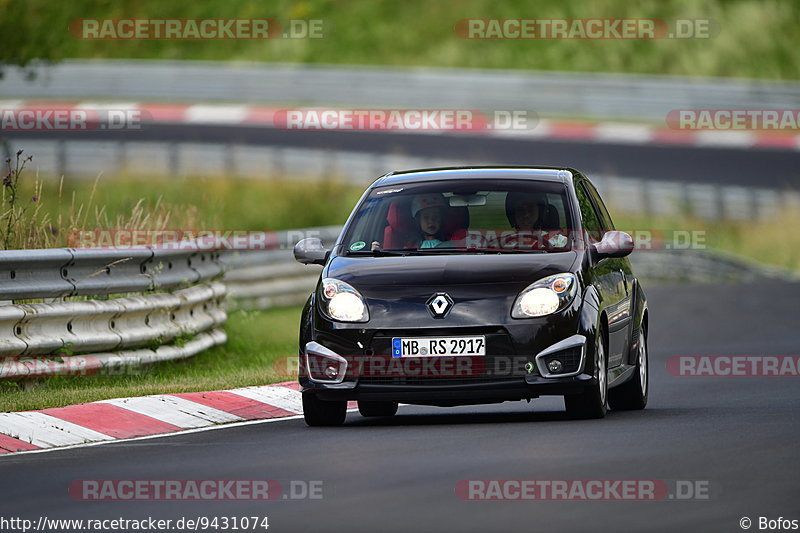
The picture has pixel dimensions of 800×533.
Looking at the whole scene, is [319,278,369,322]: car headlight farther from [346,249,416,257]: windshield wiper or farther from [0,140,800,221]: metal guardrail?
[0,140,800,221]: metal guardrail

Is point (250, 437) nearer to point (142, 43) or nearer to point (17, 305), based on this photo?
point (17, 305)

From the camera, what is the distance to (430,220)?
39.5 ft

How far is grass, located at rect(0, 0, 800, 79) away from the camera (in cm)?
5009

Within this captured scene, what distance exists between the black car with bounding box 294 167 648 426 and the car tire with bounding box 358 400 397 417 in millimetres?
656

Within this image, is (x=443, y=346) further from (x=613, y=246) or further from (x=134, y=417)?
(x=134, y=417)

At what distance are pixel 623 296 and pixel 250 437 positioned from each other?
3001mm

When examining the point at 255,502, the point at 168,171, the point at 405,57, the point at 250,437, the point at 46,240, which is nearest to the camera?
the point at 255,502

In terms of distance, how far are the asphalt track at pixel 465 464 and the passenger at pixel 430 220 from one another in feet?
3.87

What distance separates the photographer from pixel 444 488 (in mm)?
8523

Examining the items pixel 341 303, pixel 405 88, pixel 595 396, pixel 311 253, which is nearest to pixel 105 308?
pixel 311 253

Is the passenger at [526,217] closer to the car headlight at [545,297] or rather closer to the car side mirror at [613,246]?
the car side mirror at [613,246]

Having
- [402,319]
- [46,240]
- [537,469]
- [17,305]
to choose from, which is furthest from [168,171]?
[537,469]

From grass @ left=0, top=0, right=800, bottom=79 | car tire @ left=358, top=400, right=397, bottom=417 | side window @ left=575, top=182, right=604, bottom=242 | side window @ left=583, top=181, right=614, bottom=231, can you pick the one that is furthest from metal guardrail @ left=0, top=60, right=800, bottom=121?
car tire @ left=358, top=400, right=397, bottom=417

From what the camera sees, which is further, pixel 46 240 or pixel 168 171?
pixel 168 171
